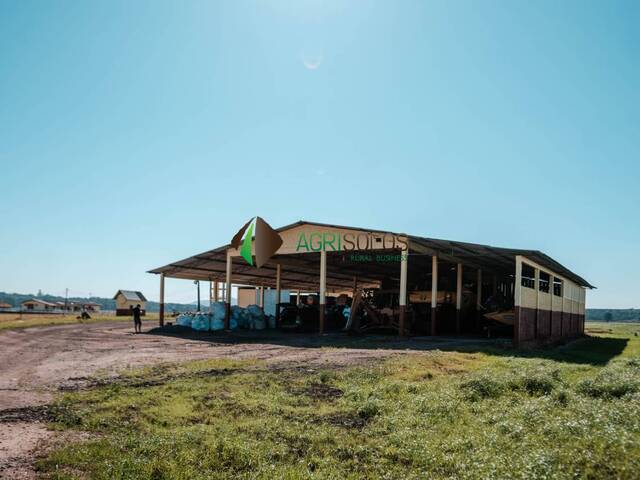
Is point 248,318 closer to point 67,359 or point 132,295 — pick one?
point 67,359

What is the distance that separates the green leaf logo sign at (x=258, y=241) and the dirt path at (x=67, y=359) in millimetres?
5289

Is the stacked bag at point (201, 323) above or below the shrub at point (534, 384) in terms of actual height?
below

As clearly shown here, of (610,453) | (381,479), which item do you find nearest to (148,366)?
(381,479)

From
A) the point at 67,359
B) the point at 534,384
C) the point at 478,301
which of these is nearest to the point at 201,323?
the point at 67,359

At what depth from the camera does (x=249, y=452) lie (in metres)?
6.42

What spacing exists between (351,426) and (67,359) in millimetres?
11406

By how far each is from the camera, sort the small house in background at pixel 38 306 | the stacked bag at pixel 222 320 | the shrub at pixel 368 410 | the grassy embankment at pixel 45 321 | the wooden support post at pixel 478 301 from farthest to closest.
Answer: the small house in background at pixel 38 306 < the grassy embankment at pixel 45 321 < the wooden support post at pixel 478 301 < the stacked bag at pixel 222 320 < the shrub at pixel 368 410

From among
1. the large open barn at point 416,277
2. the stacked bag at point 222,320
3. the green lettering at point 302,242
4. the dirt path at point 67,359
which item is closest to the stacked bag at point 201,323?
the stacked bag at point 222,320

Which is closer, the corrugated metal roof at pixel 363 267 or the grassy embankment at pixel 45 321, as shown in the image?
the corrugated metal roof at pixel 363 267

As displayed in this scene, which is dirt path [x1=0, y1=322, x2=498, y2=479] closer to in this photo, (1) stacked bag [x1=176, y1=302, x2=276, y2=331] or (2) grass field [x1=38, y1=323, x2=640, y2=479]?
(2) grass field [x1=38, y1=323, x2=640, y2=479]

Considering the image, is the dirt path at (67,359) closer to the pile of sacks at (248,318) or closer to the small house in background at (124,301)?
the pile of sacks at (248,318)

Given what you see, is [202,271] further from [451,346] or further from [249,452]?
[249,452]

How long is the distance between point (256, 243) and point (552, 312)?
52.9ft

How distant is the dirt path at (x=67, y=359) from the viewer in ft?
23.0
